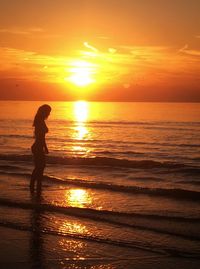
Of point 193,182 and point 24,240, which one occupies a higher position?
point 193,182

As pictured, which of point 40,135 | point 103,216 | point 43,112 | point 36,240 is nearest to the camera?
point 36,240

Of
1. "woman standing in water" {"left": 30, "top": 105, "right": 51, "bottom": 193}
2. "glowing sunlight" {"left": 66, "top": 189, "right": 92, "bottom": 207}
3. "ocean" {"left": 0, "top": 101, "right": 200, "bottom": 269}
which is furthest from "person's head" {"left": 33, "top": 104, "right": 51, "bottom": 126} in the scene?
"glowing sunlight" {"left": 66, "top": 189, "right": 92, "bottom": 207}

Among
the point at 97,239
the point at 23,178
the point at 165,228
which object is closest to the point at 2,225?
the point at 97,239

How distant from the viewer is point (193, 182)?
43.2ft

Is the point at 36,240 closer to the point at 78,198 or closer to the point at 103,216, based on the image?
the point at 103,216

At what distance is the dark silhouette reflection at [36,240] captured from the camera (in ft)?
18.2

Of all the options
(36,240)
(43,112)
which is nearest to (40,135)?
(43,112)

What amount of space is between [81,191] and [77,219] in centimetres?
314

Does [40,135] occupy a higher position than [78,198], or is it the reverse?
[40,135]

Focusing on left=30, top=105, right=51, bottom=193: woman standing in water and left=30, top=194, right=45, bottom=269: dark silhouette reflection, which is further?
left=30, top=105, right=51, bottom=193: woman standing in water

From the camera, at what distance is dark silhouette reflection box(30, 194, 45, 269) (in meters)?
5.56

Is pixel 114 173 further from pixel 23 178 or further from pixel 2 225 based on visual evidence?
pixel 2 225

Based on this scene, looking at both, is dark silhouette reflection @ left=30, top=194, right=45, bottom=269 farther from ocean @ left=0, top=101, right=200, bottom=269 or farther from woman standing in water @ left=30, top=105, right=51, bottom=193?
woman standing in water @ left=30, top=105, right=51, bottom=193

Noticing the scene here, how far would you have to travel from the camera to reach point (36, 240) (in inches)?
257
